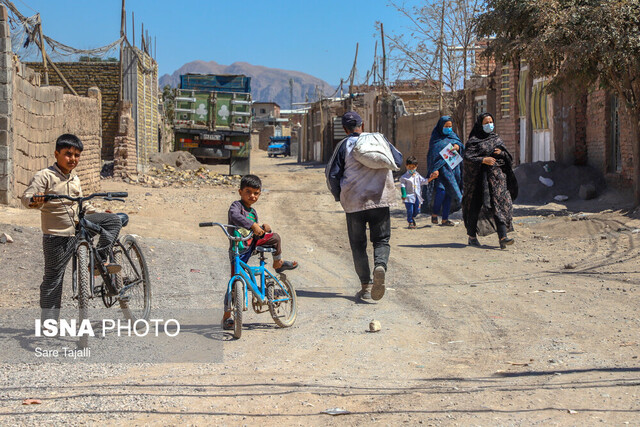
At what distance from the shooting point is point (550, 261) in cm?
910

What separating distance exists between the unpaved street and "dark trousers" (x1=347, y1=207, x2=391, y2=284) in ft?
1.32

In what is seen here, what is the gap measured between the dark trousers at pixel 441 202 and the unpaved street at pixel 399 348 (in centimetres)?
163

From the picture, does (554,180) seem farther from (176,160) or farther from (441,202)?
(176,160)

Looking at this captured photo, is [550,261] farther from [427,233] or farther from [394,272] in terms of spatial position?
[427,233]

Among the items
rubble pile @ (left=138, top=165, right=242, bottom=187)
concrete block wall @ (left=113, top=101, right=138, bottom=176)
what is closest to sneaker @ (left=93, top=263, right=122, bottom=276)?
rubble pile @ (left=138, top=165, right=242, bottom=187)

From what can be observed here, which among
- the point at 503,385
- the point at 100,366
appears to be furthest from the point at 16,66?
the point at 503,385

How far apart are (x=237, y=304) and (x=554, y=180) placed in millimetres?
11778

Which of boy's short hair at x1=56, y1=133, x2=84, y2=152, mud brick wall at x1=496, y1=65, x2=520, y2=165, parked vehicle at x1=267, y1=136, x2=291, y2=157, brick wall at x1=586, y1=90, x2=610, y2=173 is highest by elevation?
parked vehicle at x1=267, y1=136, x2=291, y2=157

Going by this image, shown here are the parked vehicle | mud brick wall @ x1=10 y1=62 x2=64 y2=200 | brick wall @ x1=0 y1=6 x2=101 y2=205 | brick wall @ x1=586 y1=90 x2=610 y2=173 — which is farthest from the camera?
the parked vehicle

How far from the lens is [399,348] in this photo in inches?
205

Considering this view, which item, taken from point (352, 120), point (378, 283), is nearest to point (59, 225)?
point (378, 283)

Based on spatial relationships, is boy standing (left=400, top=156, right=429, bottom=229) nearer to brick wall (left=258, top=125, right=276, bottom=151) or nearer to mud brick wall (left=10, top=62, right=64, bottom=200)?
mud brick wall (left=10, top=62, right=64, bottom=200)

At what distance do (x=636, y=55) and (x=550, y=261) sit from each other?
167 inches

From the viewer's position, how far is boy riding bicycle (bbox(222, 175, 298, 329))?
5566 millimetres
